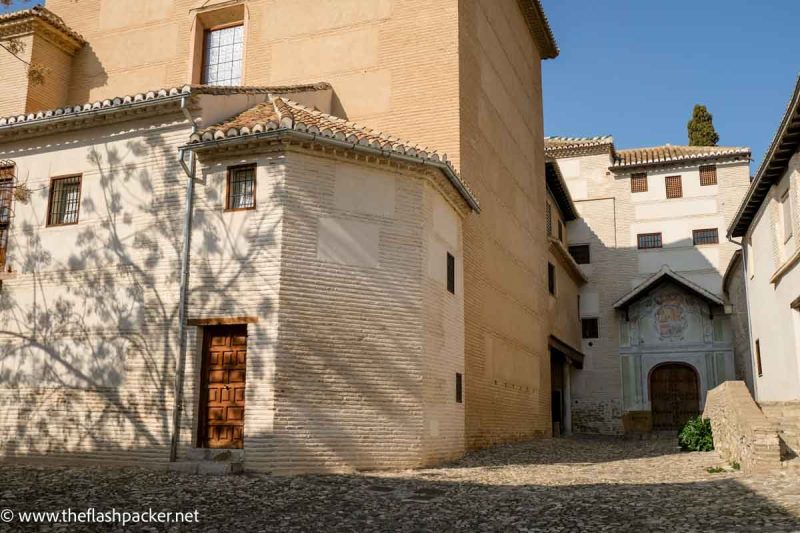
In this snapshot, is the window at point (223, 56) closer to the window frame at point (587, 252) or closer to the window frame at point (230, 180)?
the window frame at point (230, 180)

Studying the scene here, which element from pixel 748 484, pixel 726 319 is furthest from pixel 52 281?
pixel 726 319

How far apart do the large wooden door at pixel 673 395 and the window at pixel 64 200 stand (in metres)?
22.8

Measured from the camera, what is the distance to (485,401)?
16531 millimetres

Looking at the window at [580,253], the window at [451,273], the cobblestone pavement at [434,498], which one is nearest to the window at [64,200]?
the cobblestone pavement at [434,498]

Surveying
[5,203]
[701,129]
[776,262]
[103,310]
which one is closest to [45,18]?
[5,203]

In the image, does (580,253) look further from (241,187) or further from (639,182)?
(241,187)

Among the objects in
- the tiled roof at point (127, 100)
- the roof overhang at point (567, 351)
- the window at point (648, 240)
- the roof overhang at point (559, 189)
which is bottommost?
the roof overhang at point (567, 351)

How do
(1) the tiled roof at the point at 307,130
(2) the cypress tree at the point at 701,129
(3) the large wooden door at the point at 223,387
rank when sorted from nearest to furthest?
(3) the large wooden door at the point at 223,387 → (1) the tiled roof at the point at 307,130 → (2) the cypress tree at the point at 701,129

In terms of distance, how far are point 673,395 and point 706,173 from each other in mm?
9086

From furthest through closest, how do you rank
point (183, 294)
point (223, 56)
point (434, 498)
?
point (223, 56) < point (183, 294) < point (434, 498)

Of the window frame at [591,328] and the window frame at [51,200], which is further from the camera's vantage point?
the window frame at [591,328]

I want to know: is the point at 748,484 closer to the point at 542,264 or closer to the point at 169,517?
the point at 169,517

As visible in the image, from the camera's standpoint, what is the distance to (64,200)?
45.0 feet

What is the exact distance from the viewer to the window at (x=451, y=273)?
14.2 meters
